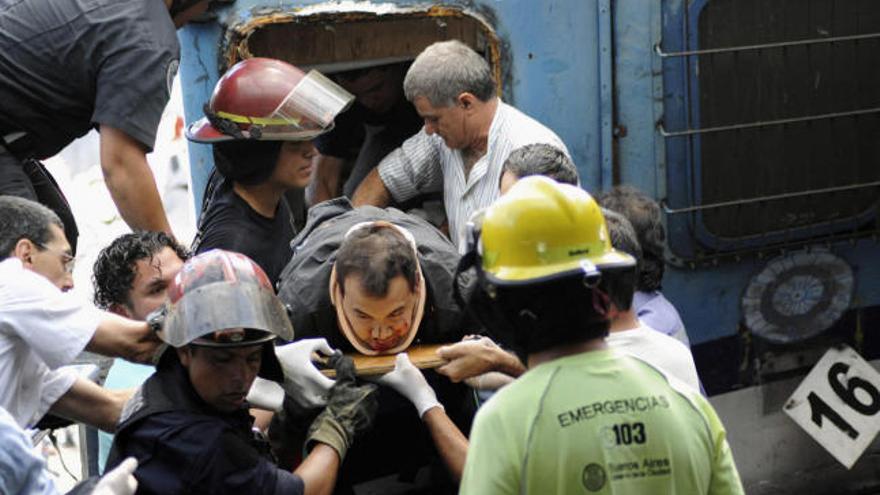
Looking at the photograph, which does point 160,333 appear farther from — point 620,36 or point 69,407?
point 620,36

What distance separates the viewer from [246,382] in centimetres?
315

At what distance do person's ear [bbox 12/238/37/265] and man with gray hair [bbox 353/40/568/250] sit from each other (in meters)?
1.48

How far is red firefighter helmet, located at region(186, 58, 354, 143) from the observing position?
4.26m

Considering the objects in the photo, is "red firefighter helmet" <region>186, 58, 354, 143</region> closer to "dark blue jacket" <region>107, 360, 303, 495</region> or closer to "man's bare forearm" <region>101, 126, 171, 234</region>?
"man's bare forearm" <region>101, 126, 171, 234</region>

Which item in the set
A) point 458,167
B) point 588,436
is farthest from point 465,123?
point 588,436

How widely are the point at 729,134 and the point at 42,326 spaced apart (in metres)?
2.73

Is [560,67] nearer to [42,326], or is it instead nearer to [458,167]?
[458,167]

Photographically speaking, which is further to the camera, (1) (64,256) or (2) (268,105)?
(2) (268,105)

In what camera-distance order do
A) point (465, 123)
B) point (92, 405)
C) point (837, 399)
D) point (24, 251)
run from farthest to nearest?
point (837, 399) → point (465, 123) → point (92, 405) → point (24, 251)

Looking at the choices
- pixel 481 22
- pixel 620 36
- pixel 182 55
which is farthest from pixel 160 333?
→ pixel 620 36

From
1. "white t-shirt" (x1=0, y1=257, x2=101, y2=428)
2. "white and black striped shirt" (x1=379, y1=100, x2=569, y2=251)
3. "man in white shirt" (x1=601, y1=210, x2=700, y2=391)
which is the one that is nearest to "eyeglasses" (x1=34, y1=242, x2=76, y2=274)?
"white t-shirt" (x1=0, y1=257, x2=101, y2=428)

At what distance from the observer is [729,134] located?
517 centimetres

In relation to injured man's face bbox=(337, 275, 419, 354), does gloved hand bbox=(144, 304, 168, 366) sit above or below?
above

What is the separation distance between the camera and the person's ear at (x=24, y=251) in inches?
142
